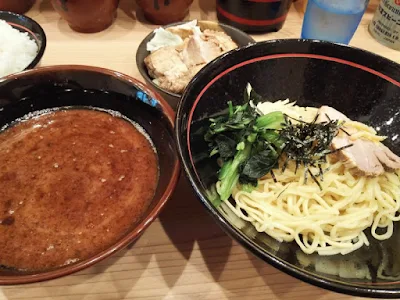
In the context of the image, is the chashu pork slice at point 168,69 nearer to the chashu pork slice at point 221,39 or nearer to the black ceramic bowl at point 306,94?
the chashu pork slice at point 221,39

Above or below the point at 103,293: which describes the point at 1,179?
above

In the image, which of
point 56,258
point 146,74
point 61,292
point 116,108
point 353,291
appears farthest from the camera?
point 146,74

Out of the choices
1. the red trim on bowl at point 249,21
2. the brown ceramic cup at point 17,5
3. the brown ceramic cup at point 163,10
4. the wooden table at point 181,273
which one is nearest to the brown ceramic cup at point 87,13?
the brown ceramic cup at point 163,10

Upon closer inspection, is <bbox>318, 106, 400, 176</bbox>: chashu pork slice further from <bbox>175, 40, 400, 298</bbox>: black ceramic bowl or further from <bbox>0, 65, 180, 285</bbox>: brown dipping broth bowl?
<bbox>0, 65, 180, 285</bbox>: brown dipping broth bowl

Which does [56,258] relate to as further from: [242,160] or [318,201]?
[318,201]

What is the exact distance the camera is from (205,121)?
1228 millimetres

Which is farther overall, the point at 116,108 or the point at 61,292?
the point at 116,108

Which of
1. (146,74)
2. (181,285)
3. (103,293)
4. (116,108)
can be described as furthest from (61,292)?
(146,74)

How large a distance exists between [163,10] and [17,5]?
0.83 m

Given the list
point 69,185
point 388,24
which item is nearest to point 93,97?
point 69,185

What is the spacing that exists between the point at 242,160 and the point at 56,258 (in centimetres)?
58

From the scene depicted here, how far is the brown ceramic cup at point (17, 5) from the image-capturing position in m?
2.02

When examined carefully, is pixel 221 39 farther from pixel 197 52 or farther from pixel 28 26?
pixel 28 26

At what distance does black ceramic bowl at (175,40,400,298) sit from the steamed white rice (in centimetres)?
91
